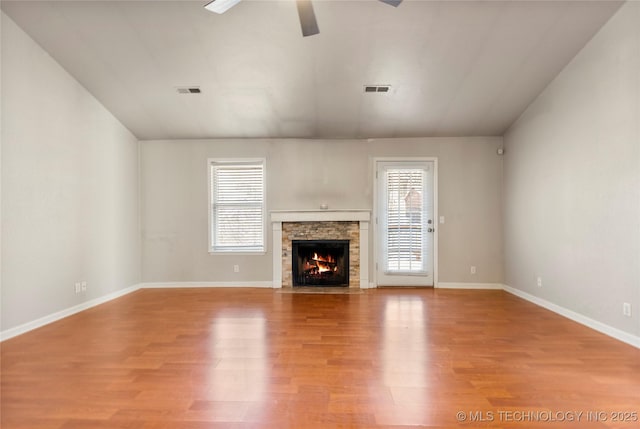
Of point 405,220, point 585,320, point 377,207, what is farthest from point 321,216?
point 585,320

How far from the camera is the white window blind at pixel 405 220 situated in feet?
18.0

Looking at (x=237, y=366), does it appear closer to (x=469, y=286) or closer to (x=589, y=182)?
(x=589, y=182)

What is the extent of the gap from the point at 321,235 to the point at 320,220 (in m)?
0.27

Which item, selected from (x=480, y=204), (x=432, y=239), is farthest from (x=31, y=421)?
(x=480, y=204)

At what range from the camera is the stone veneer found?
5.50 metres

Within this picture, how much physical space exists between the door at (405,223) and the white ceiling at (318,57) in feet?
2.65

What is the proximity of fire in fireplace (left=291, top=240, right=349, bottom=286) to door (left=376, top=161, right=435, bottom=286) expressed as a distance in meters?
0.61

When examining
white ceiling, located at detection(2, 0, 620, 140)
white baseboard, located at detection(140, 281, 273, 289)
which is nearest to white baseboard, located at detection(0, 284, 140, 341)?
white baseboard, located at detection(140, 281, 273, 289)

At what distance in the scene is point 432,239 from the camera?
548 cm

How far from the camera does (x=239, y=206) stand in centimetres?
563

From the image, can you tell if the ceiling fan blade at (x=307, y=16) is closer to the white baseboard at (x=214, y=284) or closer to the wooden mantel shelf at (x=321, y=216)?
the wooden mantel shelf at (x=321, y=216)

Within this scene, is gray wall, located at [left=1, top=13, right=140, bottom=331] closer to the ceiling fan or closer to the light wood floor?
the light wood floor

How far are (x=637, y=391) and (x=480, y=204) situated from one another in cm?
357

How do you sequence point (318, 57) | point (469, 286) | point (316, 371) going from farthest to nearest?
1. point (469, 286)
2. point (318, 57)
3. point (316, 371)
